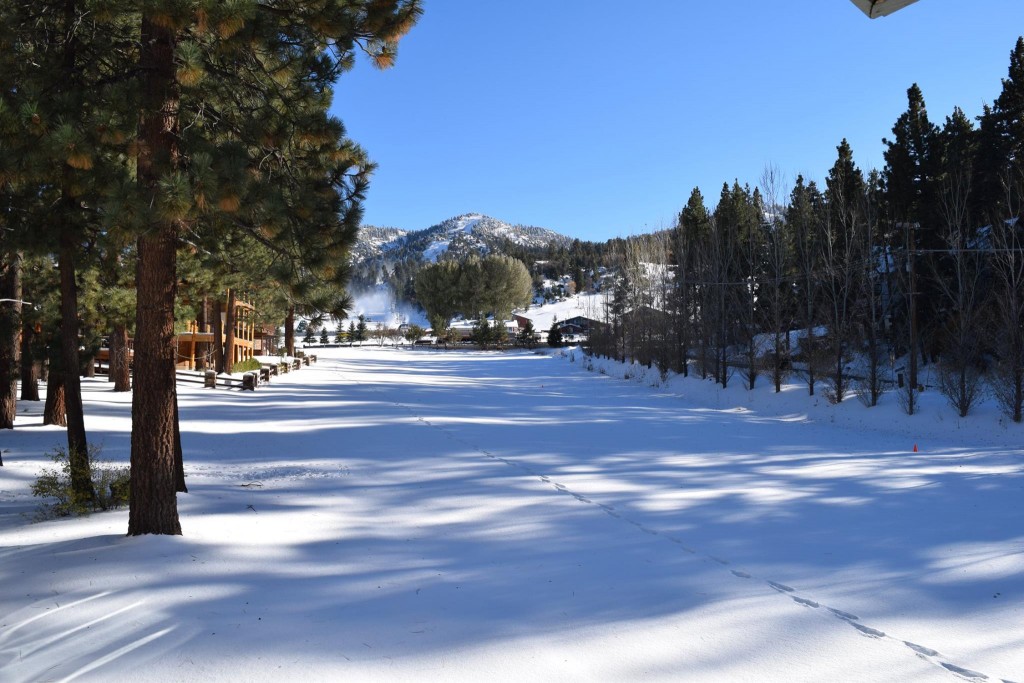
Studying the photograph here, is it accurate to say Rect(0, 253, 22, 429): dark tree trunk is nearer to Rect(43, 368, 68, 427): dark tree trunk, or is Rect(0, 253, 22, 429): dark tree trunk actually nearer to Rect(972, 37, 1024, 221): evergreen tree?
Rect(43, 368, 68, 427): dark tree trunk

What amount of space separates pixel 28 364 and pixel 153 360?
10.7 meters

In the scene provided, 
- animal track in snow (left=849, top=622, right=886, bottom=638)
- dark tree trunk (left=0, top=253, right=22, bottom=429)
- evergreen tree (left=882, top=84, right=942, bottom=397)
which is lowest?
animal track in snow (left=849, top=622, right=886, bottom=638)

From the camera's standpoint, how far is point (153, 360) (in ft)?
19.4

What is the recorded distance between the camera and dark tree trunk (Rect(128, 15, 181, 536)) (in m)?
5.91

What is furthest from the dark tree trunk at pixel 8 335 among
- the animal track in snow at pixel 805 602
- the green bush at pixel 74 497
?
the animal track in snow at pixel 805 602

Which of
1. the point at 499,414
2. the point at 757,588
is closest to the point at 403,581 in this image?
the point at 757,588

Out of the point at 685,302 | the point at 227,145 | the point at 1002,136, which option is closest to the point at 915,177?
the point at 1002,136

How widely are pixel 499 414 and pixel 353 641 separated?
14612 millimetres

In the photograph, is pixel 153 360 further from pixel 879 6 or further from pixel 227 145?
pixel 879 6

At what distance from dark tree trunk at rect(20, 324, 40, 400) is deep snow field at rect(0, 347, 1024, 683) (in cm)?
182

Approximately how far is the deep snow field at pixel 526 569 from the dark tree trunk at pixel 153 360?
1.09 feet

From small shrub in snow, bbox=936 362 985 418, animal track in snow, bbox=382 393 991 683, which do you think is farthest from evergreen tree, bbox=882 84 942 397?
animal track in snow, bbox=382 393 991 683

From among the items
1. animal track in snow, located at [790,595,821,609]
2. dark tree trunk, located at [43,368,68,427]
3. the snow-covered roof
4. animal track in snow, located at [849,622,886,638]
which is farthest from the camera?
dark tree trunk, located at [43,368,68,427]

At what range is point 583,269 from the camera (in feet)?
545
